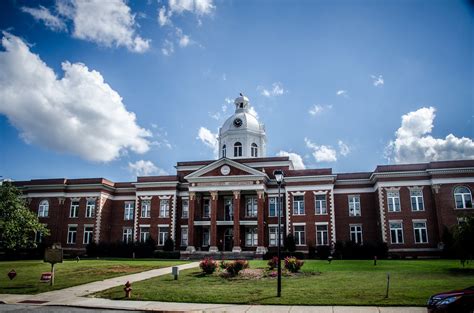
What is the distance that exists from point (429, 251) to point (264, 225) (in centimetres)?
1852

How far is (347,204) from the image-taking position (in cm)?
4700

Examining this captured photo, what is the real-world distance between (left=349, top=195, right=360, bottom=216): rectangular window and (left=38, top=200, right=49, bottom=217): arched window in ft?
133

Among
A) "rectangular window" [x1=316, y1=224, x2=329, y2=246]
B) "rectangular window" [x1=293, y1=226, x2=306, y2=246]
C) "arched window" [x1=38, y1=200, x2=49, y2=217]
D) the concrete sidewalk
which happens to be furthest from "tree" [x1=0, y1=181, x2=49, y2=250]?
"rectangular window" [x1=316, y1=224, x2=329, y2=246]

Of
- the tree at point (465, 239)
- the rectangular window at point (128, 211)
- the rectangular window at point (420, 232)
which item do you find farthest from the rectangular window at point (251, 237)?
the tree at point (465, 239)

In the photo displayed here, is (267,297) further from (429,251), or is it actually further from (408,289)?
(429,251)

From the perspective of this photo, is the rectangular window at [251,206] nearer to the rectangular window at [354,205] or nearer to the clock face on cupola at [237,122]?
the rectangular window at [354,205]

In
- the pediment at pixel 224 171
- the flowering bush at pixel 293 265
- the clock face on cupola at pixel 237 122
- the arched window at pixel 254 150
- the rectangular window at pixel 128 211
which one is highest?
the clock face on cupola at pixel 237 122

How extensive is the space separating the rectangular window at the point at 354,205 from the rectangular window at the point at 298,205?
5.85m

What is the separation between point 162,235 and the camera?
50969 mm

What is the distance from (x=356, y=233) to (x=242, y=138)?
2052 centimetres

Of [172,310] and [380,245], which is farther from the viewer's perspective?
[380,245]

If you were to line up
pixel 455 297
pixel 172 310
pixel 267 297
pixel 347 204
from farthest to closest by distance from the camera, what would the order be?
pixel 347 204 → pixel 267 297 → pixel 172 310 → pixel 455 297

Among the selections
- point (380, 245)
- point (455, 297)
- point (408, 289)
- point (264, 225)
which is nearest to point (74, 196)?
point (264, 225)

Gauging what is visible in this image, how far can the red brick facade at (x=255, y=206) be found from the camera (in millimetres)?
42125
